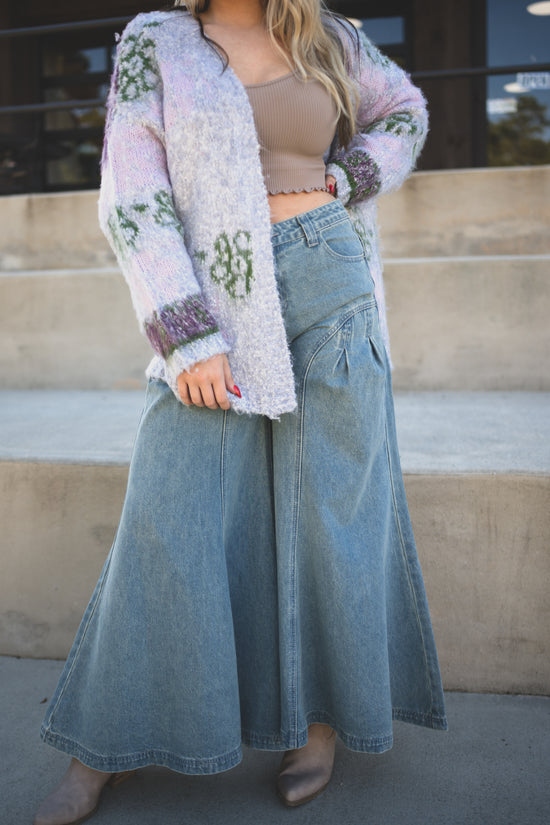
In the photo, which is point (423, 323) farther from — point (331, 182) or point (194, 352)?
point (194, 352)

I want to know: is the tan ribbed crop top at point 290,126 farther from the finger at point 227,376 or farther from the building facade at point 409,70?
the building facade at point 409,70

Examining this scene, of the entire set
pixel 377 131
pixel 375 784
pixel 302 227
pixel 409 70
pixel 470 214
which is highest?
pixel 409 70

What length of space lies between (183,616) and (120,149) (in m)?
0.82

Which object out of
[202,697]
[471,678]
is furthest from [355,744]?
[471,678]

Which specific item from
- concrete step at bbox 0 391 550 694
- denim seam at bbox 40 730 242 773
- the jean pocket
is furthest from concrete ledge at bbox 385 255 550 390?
denim seam at bbox 40 730 242 773

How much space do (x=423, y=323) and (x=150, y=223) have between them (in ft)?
5.89

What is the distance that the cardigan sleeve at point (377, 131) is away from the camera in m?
1.43

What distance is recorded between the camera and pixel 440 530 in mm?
1800

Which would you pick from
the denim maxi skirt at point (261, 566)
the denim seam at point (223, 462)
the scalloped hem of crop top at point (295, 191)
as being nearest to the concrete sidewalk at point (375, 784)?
the denim maxi skirt at point (261, 566)

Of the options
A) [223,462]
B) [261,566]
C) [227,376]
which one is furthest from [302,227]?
[261,566]

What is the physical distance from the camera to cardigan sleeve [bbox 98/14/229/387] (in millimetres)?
1179

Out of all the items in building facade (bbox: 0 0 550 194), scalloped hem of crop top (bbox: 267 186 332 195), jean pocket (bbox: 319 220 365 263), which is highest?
building facade (bbox: 0 0 550 194)

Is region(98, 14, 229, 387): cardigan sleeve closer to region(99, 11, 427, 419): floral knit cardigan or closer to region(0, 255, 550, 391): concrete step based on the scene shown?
region(99, 11, 427, 419): floral knit cardigan

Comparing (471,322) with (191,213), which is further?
(471,322)
